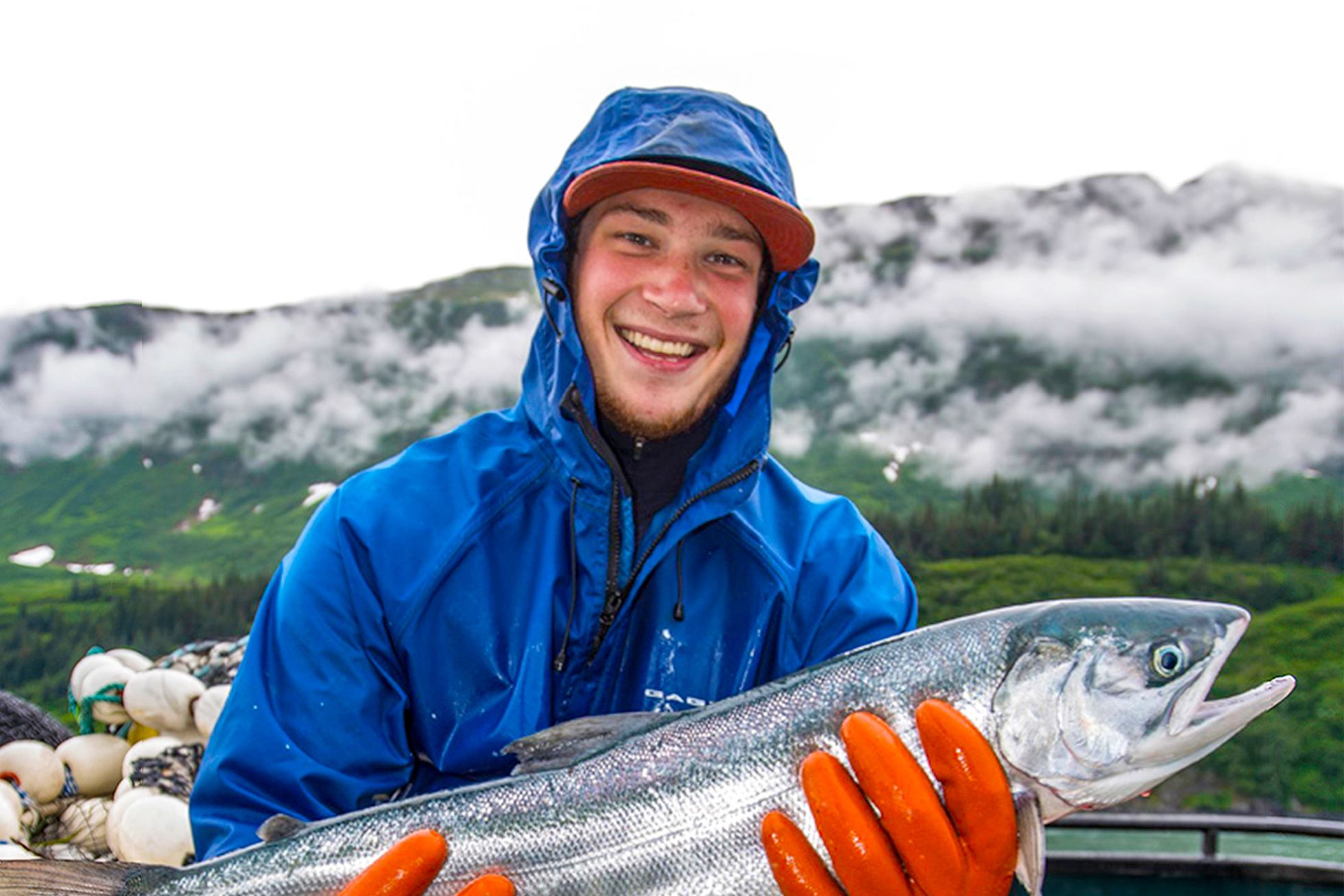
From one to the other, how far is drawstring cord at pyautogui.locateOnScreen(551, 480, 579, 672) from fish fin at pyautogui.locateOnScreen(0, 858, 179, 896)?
1386 millimetres

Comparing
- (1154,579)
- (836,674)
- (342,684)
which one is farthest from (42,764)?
(1154,579)

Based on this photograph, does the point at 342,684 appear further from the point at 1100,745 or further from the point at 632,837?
the point at 1100,745

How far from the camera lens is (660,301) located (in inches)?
143

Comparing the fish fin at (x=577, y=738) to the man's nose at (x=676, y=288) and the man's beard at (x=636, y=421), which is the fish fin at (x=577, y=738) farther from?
the man's nose at (x=676, y=288)

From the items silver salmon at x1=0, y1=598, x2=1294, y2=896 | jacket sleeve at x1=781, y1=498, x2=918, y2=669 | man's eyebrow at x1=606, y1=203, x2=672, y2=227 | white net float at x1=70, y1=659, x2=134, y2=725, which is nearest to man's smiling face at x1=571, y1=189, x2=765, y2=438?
man's eyebrow at x1=606, y1=203, x2=672, y2=227

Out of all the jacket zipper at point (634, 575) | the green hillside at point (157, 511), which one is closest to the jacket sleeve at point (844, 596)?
the jacket zipper at point (634, 575)

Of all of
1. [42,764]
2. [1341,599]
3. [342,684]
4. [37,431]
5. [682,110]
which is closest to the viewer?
[342,684]

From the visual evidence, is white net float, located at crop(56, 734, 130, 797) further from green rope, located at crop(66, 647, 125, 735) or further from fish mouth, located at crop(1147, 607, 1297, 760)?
fish mouth, located at crop(1147, 607, 1297, 760)

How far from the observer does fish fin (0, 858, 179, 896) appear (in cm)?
253

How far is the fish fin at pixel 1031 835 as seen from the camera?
2523mm

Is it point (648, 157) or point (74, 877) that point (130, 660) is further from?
point (648, 157)

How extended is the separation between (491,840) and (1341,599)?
79.6 meters

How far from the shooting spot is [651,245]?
373 cm

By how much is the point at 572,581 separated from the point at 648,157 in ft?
5.60
